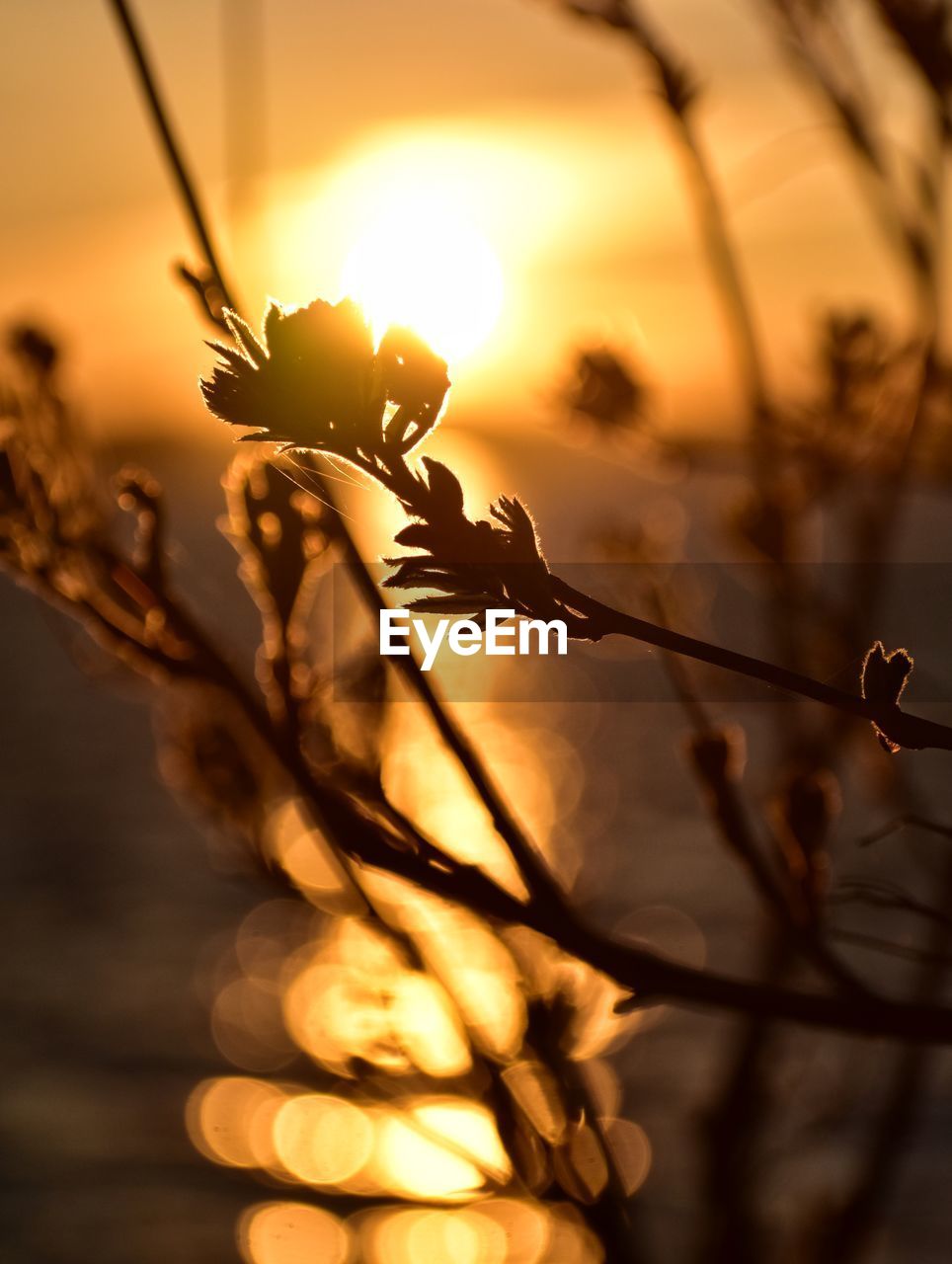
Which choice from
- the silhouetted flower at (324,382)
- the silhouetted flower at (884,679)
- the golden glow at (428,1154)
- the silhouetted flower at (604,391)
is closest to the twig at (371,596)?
the silhouetted flower at (324,382)

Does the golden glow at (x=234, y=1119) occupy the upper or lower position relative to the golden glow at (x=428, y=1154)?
lower

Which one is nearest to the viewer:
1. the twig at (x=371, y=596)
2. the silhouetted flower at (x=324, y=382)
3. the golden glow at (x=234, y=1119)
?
the silhouetted flower at (x=324, y=382)

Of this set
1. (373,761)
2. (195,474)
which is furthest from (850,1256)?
(195,474)

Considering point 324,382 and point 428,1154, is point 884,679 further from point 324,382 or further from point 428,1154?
point 428,1154

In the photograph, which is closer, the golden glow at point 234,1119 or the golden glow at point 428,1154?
the golden glow at point 428,1154

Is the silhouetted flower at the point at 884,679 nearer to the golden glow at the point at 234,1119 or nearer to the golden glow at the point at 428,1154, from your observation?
the golden glow at the point at 428,1154

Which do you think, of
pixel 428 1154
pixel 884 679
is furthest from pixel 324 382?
pixel 428 1154

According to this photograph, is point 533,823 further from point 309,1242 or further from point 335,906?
point 335,906

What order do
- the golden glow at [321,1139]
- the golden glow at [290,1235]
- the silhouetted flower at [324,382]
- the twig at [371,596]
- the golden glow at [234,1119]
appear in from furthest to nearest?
the golden glow at [234,1119], the golden glow at [321,1139], the golden glow at [290,1235], the twig at [371,596], the silhouetted flower at [324,382]
